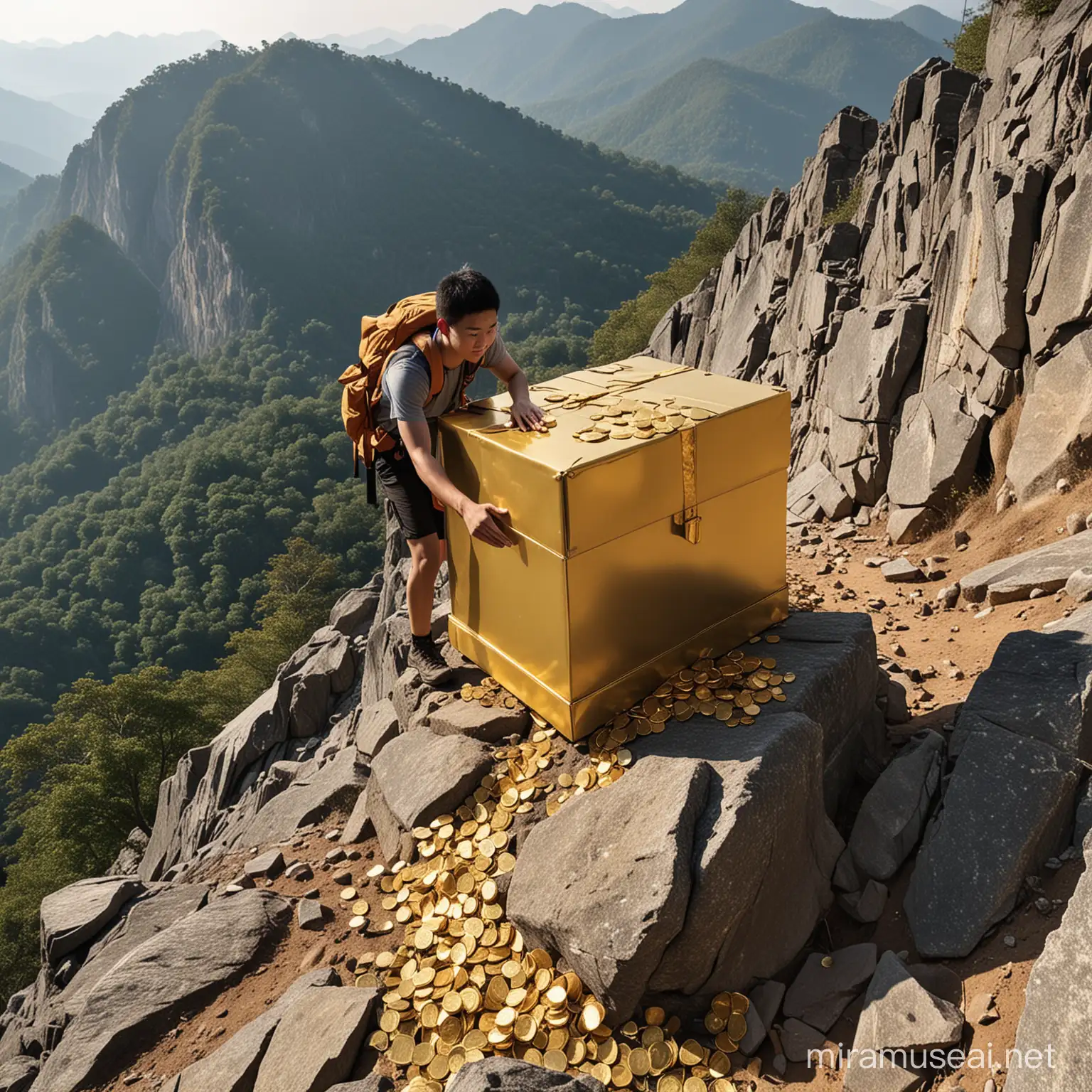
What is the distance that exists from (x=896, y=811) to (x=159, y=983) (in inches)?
164

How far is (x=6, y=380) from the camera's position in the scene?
120m

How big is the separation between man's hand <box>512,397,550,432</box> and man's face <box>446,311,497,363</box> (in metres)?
0.39

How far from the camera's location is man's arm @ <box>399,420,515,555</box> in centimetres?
430

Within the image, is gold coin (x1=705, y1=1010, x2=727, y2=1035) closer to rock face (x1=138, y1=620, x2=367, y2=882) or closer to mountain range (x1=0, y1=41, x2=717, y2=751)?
rock face (x1=138, y1=620, x2=367, y2=882)

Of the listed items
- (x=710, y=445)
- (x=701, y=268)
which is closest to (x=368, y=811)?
(x=710, y=445)

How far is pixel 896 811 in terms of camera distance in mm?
4121

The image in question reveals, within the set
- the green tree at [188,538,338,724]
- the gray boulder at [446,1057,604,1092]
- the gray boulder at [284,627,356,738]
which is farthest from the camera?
the green tree at [188,538,338,724]

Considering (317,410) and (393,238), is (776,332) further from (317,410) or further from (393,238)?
(393,238)

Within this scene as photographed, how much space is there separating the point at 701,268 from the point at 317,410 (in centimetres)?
5025

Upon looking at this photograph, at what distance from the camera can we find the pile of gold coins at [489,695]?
16.8 feet

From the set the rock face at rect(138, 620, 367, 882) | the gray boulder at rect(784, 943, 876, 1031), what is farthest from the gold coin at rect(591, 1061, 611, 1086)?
the rock face at rect(138, 620, 367, 882)

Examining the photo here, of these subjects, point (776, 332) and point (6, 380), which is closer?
point (776, 332)

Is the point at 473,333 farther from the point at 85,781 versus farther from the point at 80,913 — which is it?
the point at 85,781

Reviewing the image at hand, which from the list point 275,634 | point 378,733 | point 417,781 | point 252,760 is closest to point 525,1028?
point 417,781
